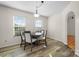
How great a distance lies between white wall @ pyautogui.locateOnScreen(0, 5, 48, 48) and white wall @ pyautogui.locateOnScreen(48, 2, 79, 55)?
2.83 feet

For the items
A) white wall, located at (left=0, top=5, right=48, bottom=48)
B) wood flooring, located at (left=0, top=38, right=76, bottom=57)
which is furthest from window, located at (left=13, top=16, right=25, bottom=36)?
wood flooring, located at (left=0, top=38, right=76, bottom=57)

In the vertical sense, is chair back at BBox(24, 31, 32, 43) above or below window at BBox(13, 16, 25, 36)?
below

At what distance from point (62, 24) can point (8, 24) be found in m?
2.90

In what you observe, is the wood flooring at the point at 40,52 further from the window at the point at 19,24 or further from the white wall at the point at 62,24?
the window at the point at 19,24

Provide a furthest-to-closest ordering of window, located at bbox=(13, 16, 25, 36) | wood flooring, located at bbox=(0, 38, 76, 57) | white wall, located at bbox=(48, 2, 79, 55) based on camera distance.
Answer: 1. window, located at bbox=(13, 16, 25, 36)
2. white wall, located at bbox=(48, 2, 79, 55)
3. wood flooring, located at bbox=(0, 38, 76, 57)

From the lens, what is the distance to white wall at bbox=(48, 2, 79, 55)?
3.21 m

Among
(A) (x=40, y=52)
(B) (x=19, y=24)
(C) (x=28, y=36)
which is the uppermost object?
(B) (x=19, y=24)

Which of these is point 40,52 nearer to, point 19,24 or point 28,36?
point 28,36

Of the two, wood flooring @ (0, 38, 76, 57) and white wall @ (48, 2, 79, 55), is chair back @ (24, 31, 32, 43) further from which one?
white wall @ (48, 2, 79, 55)

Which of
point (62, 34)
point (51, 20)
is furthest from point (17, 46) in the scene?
point (62, 34)

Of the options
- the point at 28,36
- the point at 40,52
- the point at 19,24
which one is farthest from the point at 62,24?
the point at 19,24

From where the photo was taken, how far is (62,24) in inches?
195

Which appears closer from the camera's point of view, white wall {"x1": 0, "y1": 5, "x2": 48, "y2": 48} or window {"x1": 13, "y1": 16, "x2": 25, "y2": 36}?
window {"x1": 13, "y1": 16, "x2": 25, "y2": 36}

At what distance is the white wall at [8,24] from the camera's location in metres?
3.85
